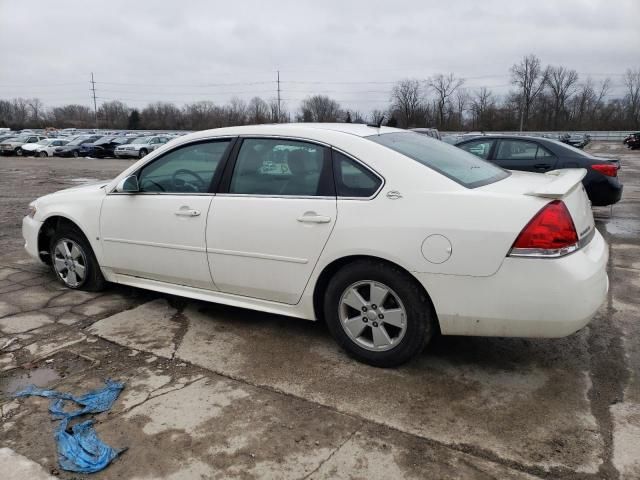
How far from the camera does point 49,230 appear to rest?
5062mm

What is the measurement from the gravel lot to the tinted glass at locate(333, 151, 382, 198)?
1.14 m

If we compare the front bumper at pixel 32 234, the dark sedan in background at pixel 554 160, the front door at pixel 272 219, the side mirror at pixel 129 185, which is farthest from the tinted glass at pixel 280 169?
the dark sedan in background at pixel 554 160

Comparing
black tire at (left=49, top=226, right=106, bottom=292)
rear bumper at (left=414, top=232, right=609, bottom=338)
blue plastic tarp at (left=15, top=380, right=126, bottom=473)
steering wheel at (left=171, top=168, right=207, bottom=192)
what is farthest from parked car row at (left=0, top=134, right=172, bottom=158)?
rear bumper at (left=414, top=232, right=609, bottom=338)

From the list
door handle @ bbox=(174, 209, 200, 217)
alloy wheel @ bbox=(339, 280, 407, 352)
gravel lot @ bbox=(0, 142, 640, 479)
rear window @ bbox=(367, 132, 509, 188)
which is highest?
rear window @ bbox=(367, 132, 509, 188)

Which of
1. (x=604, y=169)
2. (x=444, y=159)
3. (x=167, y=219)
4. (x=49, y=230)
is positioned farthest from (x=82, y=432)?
(x=604, y=169)

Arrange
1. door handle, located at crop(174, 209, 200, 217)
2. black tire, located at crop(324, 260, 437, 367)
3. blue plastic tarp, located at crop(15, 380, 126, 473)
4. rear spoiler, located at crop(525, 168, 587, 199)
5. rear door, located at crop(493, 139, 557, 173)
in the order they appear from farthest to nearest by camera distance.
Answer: rear door, located at crop(493, 139, 557, 173), door handle, located at crop(174, 209, 200, 217), black tire, located at crop(324, 260, 437, 367), rear spoiler, located at crop(525, 168, 587, 199), blue plastic tarp, located at crop(15, 380, 126, 473)

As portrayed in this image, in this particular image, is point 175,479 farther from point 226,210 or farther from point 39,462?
point 226,210

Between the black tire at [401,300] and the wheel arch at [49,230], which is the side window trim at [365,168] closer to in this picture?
the black tire at [401,300]

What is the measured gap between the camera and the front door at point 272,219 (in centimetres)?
342

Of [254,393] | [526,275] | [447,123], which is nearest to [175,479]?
[254,393]

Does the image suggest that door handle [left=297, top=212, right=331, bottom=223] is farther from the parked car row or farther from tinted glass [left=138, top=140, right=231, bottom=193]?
the parked car row

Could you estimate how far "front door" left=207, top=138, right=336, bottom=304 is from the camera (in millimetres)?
3416

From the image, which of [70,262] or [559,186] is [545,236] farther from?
[70,262]

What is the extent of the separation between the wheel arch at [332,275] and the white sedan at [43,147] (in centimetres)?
3619
